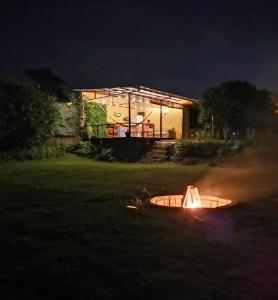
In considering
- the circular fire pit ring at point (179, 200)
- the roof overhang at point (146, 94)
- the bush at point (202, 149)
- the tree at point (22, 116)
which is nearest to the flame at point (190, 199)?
the circular fire pit ring at point (179, 200)

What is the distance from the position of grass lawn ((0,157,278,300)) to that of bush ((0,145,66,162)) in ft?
39.7

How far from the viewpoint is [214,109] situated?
101 feet

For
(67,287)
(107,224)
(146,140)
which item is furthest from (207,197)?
(146,140)

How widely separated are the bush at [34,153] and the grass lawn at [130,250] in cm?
1209

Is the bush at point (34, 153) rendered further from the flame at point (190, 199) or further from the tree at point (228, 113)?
the flame at point (190, 199)

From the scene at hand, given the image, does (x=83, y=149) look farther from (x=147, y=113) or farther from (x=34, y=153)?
(x=147, y=113)

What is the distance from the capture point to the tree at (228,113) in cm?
3066

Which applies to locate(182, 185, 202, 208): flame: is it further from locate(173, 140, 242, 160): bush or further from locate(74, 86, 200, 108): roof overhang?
locate(74, 86, 200, 108): roof overhang

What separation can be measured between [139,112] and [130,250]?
2676cm

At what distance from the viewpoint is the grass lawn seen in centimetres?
408

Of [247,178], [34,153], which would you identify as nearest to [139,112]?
[34,153]

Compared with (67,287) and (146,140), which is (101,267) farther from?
(146,140)

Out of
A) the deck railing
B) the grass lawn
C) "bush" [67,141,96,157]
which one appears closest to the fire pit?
the grass lawn

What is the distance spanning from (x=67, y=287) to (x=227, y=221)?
3.52m
